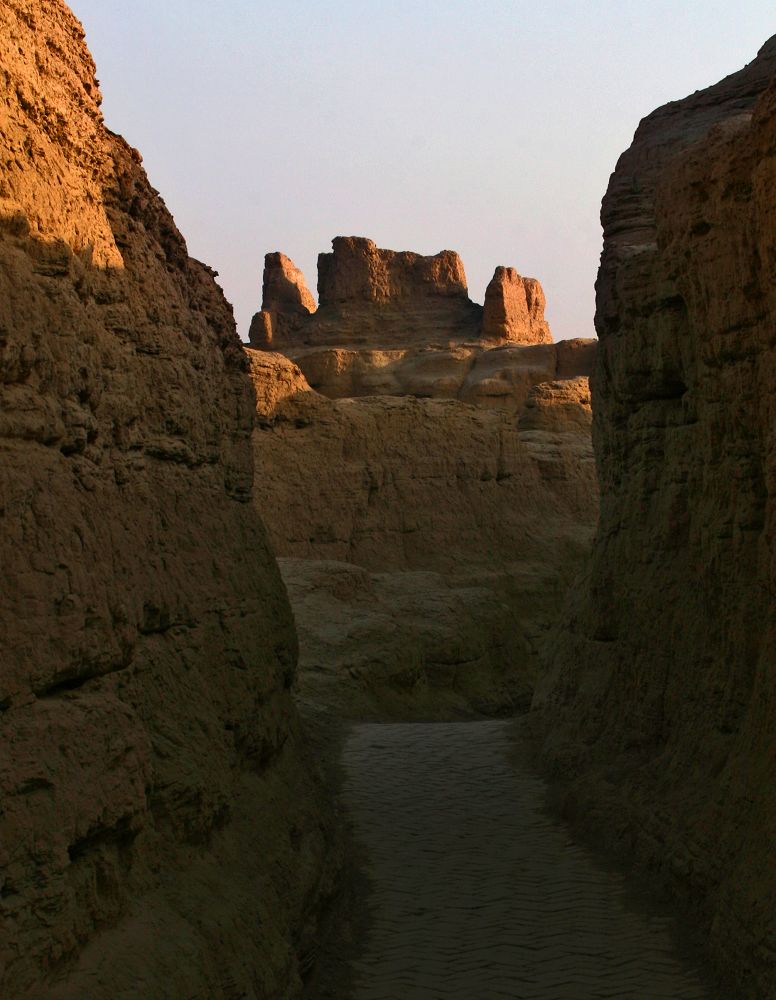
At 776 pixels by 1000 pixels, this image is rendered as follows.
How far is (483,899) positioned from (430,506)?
594 inches

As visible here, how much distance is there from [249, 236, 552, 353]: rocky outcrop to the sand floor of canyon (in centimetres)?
3208

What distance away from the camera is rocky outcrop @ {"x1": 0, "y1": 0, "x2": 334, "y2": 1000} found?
543 centimetres

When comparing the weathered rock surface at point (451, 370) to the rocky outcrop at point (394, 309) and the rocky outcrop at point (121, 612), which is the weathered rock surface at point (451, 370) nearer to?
the rocky outcrop at point (394, 309)

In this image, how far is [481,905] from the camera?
10.1 m

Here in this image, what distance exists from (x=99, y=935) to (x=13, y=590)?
161 centimetres

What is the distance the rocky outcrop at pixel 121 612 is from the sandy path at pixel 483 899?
1.07m

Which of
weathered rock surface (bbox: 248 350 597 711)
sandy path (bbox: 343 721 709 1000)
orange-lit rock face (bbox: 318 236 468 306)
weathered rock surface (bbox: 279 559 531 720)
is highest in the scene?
orange-lit rock face (bbox: 318 236 468 306)

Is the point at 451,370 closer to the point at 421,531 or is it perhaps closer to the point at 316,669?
the point at 421,531

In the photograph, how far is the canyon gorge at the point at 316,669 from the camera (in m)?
5.81

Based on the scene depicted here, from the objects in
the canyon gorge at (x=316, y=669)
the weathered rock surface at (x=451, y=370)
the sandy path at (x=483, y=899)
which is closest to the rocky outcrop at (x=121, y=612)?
the canyon gorge at (x=316, y=669)

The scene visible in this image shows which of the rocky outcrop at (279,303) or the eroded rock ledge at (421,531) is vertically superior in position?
the rocky outcrop at (279,303)

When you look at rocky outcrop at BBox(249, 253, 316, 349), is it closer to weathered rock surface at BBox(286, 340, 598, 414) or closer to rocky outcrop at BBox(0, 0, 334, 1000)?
weathered rock surface at BBox(286, 340, 598, 414)

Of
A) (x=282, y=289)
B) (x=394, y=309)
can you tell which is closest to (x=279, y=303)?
(x=282, y=289)

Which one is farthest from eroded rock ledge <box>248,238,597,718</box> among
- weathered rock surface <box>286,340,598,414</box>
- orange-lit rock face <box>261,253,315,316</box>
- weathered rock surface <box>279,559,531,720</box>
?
orange-lit rock face <box>261,253,315,316</box>
